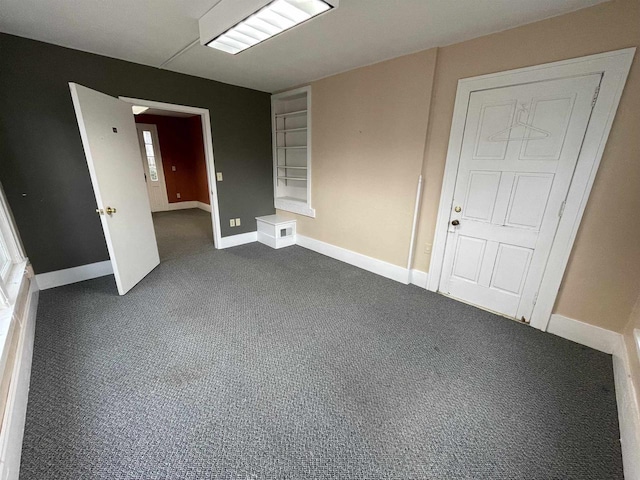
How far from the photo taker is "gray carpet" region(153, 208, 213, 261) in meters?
4.04

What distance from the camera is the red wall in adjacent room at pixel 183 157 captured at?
6.52m

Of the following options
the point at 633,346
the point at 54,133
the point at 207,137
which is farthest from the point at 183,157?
the point at 633,346

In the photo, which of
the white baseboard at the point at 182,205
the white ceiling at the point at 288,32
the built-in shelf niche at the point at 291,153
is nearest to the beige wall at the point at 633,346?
the white ceiling at the point at 288,32

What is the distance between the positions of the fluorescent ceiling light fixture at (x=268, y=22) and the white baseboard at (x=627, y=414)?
9.08 feet

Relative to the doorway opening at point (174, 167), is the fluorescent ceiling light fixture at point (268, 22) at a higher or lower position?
higher

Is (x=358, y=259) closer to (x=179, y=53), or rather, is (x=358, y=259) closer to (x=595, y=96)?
(x=595, y=96)

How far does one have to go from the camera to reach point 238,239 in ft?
14.1

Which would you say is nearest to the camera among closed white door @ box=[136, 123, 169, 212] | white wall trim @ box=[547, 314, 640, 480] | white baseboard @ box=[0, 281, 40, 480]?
white baseboard @ box=[0, 281, 40, 480]

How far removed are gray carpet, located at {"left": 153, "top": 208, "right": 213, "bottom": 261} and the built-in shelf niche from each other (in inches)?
59.8

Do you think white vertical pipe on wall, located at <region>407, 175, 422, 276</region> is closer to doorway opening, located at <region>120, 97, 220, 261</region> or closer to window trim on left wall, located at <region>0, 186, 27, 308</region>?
window trim on left wall, located at <region>0, 186, 27, 308</region>

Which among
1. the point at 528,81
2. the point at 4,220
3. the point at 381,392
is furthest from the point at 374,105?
the point at 4,220

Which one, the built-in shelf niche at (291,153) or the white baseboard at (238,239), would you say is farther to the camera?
the white baseboard at (238,239)

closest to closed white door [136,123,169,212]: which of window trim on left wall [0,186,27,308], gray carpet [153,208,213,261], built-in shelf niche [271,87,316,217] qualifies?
gray carpet [153,208,213,261]

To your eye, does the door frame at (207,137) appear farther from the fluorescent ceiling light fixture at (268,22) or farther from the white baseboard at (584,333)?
the white baseboard at (584,333)
